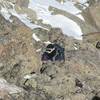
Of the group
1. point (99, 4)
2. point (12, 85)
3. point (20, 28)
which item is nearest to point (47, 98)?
point (12, 85)

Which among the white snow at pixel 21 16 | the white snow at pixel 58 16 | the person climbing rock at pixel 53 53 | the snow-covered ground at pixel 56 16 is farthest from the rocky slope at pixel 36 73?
the white snow at pixel 58 16

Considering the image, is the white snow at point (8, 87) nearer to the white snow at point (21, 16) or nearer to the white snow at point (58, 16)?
the white snow at point (21, 16)

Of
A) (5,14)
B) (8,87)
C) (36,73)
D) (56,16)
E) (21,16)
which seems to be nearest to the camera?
(8,87)

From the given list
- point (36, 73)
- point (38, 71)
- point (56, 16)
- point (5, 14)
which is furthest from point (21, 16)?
point (36, 73)

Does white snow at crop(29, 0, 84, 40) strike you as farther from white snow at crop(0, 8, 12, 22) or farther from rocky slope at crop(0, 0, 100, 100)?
rocky slope at crop(0, 0, 100, 100)

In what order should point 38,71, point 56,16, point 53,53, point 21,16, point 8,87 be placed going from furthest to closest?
point 56,16, point 21,16, point 53,53, point 38,71, point 8,87

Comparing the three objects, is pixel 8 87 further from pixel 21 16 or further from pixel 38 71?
pixel 21 16
